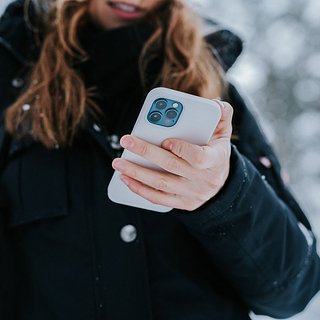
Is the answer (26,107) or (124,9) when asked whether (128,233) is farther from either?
(124,9)

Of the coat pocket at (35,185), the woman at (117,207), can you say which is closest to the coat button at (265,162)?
the woman at (117,207)

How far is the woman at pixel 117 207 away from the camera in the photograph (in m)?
0.96

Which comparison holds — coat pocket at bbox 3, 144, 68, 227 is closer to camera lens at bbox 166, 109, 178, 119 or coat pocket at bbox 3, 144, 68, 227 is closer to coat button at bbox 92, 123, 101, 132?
coat button at bbox 92, 123, 101, 132

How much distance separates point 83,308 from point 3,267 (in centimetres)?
17

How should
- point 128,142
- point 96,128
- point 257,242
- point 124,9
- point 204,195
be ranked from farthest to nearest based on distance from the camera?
point 124,9 < point 96,128 < point 257,242 < point 204,195 < point 128,142

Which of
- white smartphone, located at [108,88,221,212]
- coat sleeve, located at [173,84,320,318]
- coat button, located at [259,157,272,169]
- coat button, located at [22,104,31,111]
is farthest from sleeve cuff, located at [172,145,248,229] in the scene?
coat button, located at [22,104,31,111]

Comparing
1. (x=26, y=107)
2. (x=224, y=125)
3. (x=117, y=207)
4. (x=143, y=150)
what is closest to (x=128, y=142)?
(x=143, y=150)

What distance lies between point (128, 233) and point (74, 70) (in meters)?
0.37

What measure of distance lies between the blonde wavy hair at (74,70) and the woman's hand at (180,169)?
365 mm

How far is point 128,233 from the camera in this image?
0.99 meters

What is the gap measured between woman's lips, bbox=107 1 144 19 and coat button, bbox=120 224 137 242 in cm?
46

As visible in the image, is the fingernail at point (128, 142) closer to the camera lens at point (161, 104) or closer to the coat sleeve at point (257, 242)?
the camera lens at point (161, 104)

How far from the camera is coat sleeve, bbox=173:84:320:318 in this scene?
2.81 feet

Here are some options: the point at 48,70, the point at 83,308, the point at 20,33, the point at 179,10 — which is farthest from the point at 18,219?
the point at 179,10
